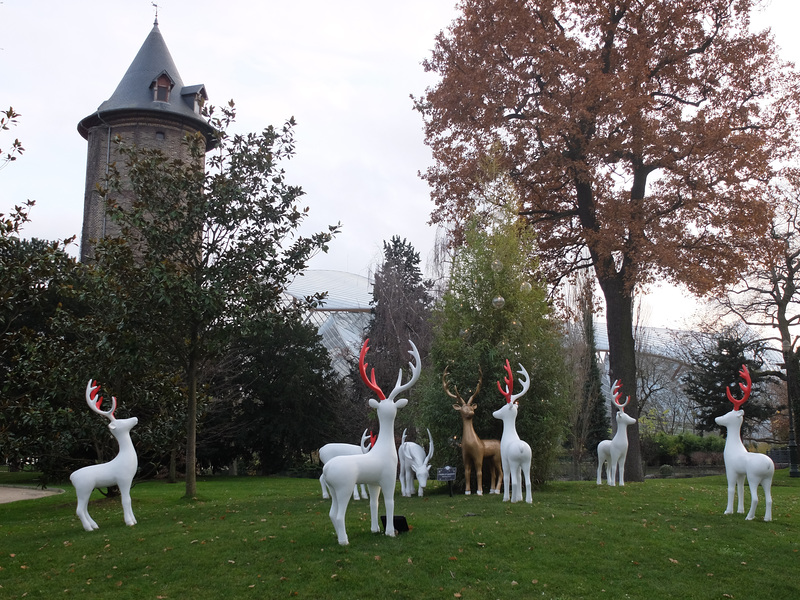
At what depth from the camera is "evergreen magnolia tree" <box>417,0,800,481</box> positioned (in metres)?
18.4

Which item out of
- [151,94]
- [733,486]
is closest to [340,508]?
[733,486]

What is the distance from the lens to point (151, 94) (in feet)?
133

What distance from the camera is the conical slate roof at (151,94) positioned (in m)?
39.8

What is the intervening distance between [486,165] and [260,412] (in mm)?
20298

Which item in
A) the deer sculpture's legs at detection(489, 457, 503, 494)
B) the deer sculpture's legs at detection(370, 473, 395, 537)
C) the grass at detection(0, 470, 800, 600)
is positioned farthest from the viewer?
the deer sculpture's legs at detection(489, 457, 503, 494)

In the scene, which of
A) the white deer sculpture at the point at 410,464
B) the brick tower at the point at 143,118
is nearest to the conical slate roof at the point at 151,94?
the brick tower at the point at 143,118

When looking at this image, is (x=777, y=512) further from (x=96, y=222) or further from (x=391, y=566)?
(x=96, y=222)

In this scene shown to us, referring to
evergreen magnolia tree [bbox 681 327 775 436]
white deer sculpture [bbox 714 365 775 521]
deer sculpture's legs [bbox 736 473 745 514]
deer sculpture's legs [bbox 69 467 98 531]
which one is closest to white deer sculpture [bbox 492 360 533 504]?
white deer sculpture [bbox 714 365 775 521]

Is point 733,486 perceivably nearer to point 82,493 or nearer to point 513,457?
point 513,457

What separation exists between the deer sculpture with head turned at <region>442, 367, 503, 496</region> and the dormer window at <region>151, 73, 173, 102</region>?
33.2 m

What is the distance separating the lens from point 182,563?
837 cm

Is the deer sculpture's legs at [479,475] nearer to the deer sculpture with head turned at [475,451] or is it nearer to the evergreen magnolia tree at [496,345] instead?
the deer sculpture with head turned at [475,451]

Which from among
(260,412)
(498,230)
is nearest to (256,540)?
(498,230)

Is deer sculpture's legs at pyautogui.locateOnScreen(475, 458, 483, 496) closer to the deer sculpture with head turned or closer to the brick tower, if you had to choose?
the deer sculpture with head turned
